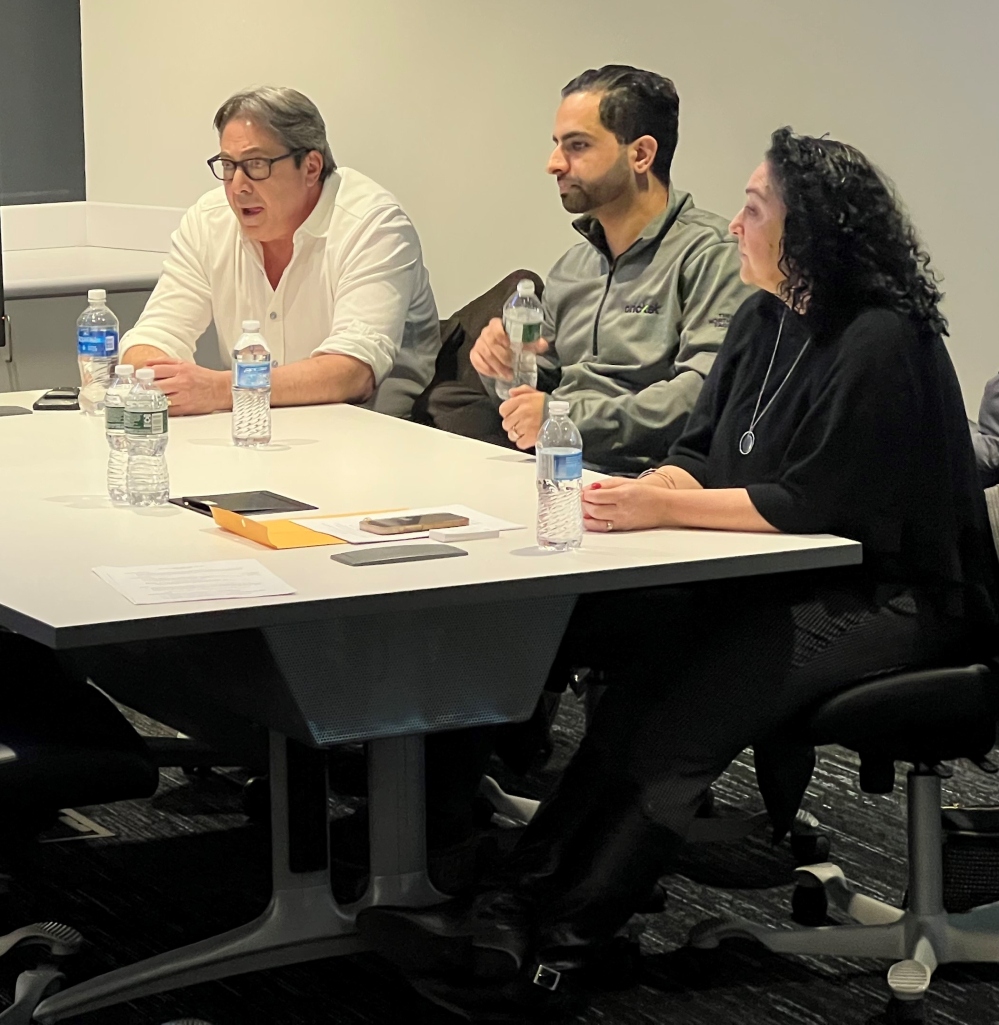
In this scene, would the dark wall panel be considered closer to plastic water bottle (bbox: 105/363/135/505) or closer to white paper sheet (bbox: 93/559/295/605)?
plastic water bottle (bbox: 105/363/135/505)

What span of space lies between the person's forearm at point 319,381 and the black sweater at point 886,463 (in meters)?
1.33

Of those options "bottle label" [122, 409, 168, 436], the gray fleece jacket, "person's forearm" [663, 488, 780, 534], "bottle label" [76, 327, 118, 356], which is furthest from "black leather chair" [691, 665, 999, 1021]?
"bottle label" [76, 327, 118, 356]

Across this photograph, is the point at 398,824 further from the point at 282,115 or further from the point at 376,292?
the point at 282,115

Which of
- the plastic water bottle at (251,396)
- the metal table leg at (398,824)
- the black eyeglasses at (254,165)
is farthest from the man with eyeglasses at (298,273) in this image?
the metal table leg at (398,824)

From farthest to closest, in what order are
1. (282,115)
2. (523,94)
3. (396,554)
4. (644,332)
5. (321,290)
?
(523,94)
(321,290)
(282,115)
(644,332)
(396,554)

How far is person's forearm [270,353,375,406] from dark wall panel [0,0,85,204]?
220cm

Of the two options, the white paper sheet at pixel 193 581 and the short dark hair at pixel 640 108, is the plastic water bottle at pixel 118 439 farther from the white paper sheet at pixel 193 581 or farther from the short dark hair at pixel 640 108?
the short dark hair at pixel 640 108

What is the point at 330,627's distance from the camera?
1.94 meters

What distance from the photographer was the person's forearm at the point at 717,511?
7.07 feet

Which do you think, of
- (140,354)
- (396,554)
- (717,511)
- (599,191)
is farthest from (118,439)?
(599,191)

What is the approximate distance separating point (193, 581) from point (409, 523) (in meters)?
0.39

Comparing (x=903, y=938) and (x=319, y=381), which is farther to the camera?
(x=319, y=381)

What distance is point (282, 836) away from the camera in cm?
223

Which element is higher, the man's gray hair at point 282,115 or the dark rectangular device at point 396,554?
the man's gray hair at point 282,115
